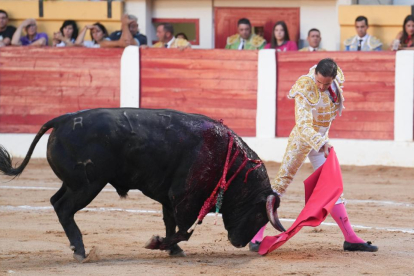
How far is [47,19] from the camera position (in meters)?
10.8

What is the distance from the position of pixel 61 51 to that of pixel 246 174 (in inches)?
234

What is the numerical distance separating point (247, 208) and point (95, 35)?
6070 millimetres

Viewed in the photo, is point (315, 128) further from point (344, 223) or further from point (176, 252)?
point (176, 252)

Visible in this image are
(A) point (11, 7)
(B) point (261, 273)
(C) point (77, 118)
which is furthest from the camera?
(A) point (11, 7)

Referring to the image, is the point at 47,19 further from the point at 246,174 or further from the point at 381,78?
the point at 246,174

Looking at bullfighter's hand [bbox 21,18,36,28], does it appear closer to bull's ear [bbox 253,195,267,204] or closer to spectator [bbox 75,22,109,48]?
spectator [bbox 75,22,109,48]

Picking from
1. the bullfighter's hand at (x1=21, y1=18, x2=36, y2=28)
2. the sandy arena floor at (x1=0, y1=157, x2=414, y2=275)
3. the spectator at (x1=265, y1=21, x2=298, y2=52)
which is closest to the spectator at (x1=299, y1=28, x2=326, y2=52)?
the spectator at (x1=265, y1=21, x2=298, y2=52)

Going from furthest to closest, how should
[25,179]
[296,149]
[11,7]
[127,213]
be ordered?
[11,7] < [25,179] < [127,213] < [296,149]

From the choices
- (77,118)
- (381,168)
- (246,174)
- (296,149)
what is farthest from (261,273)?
(381,168)

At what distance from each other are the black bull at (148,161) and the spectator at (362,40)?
5.50m

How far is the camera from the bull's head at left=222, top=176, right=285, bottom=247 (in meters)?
4.56

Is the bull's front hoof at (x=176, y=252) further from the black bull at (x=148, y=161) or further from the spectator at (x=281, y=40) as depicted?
the spectator at (x=281, y=40)

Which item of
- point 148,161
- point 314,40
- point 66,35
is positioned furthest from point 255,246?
point 66,35

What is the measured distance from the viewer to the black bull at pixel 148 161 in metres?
4.36
